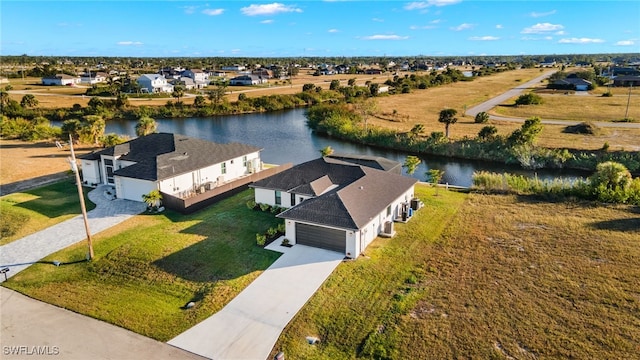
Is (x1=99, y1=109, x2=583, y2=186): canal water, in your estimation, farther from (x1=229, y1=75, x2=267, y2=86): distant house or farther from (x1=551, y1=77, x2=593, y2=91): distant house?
(x1=551, y1=77, x2=593, y2=91): distant house

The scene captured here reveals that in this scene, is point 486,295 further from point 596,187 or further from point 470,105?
point 470,105

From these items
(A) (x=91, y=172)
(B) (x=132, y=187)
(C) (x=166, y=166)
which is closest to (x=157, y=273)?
(C) (x=166, y=166)

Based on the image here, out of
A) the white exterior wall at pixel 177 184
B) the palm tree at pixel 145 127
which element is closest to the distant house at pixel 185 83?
the palm tree at pixel 145 127

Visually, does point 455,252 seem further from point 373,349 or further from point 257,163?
point 257,163

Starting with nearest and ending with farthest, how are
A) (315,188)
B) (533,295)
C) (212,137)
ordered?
(533,295) → (315,188) → (212,137)

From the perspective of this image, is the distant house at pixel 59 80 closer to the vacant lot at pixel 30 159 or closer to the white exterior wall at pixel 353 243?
the vacant lot at pixel 30 159

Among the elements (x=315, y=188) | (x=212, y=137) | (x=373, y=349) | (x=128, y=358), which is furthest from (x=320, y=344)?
(x=212, y=137)
